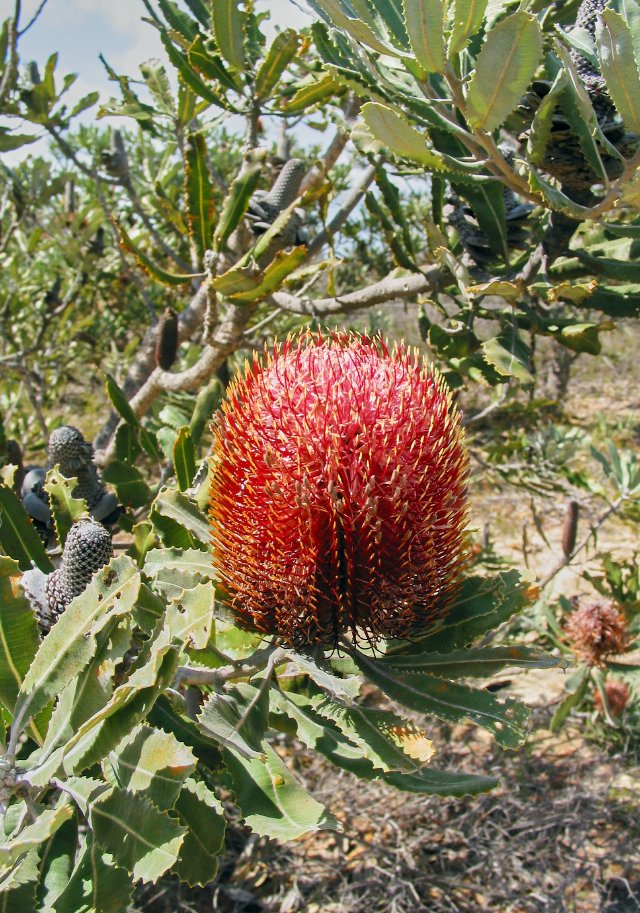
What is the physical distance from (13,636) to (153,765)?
315 mm

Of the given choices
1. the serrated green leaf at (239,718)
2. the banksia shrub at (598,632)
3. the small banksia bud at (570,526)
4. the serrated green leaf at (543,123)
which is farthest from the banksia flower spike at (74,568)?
the banksia shrub at (598,632)

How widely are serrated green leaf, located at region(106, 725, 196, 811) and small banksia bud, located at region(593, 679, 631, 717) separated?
3.32 metres

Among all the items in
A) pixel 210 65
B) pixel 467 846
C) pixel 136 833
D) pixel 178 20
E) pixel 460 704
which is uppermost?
pixel 178 20

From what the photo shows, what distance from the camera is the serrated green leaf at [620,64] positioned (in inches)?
40.5

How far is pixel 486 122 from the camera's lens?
1.24 metres

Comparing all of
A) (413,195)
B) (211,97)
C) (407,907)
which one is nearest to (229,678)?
(211,97)

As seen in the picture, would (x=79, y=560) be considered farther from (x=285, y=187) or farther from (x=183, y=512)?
(x=285, y=187)

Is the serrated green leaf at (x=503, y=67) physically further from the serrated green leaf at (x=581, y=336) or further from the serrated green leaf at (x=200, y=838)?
the serrated green leaf at (x=200, y=838)

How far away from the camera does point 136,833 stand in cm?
79

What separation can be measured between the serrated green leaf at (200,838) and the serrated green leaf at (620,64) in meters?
1.24

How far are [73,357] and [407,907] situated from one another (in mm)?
3895

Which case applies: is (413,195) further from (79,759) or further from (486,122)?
(79,759)

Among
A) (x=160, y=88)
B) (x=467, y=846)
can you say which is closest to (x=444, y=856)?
(x=467, y=846)

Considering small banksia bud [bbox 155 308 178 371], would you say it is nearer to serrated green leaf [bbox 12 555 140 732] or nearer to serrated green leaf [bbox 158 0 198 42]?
serrated green leaf [bbox 158 0 198 42]
